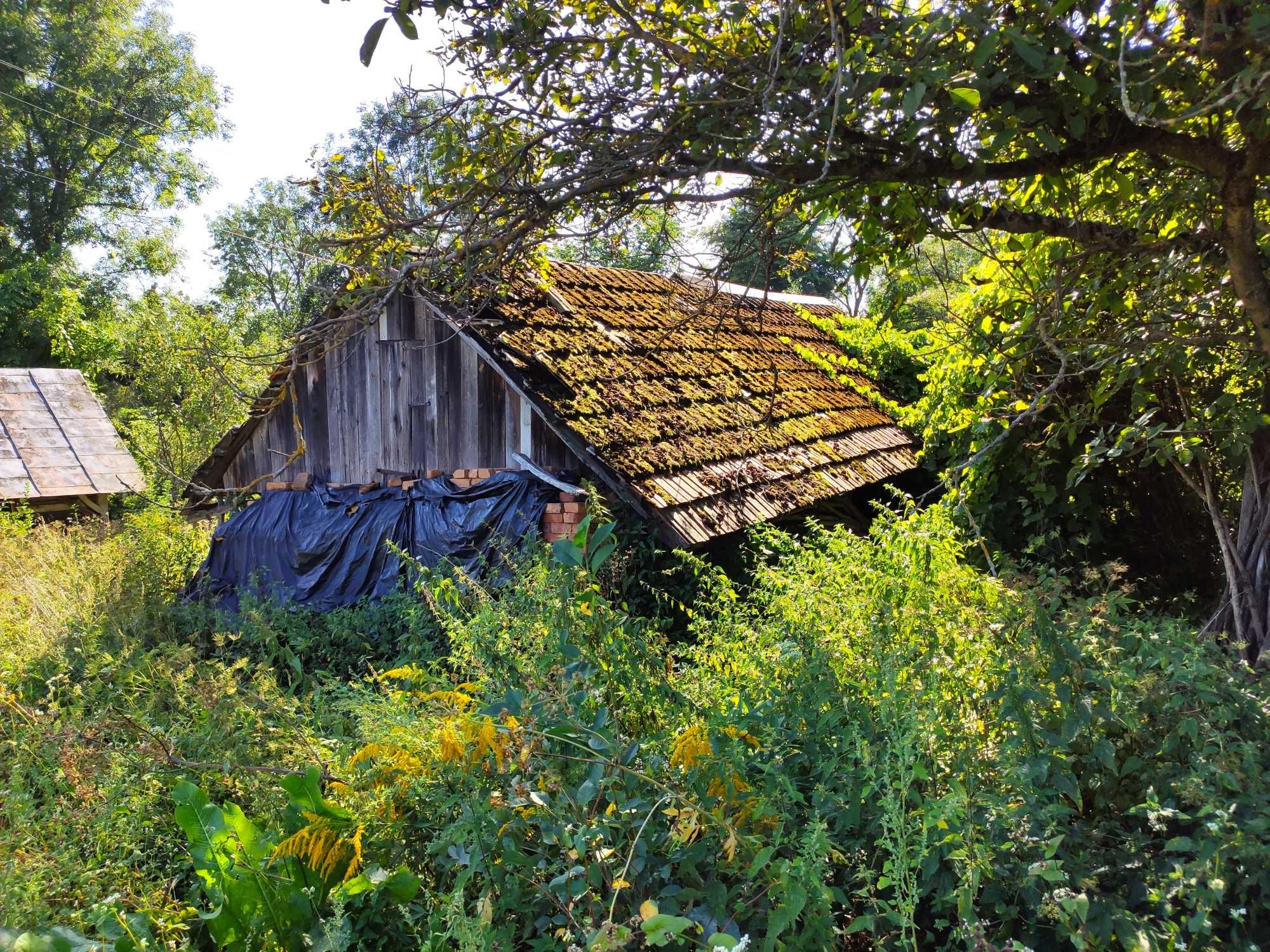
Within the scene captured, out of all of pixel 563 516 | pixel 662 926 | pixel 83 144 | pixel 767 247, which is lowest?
pixel 662 926

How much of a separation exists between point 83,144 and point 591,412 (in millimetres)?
27240

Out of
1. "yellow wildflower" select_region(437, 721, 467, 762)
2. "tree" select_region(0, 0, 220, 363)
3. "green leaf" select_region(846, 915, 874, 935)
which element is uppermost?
"tree" select_region(0, 0, 220, 363)

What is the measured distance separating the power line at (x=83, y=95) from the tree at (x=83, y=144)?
34mm

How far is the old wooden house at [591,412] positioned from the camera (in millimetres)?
A: 7309

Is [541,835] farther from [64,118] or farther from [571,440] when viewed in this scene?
[64,118]

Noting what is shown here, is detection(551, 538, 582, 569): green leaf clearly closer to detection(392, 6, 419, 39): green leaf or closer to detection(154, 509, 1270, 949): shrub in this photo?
detection(154, 509, 1270, 949): shrub

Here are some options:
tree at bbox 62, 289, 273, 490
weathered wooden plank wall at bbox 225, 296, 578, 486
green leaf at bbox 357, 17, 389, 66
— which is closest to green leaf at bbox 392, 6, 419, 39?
green leaf at bbox 357, 17, 389, 66

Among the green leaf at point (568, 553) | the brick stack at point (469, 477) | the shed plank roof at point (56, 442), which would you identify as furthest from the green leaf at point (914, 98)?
the shed plank roof at point (56, 442)

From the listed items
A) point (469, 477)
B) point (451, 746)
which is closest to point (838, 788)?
point (451, 746)

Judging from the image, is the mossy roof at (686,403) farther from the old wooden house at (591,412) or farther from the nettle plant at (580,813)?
the nettle plant at (580,813)

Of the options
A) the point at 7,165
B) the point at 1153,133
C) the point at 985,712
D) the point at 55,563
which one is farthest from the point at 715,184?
the point at 7,165

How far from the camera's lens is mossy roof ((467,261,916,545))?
7160 millimetres

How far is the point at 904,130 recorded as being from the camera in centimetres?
357

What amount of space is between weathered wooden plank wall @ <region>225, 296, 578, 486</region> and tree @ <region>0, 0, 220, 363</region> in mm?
20105
